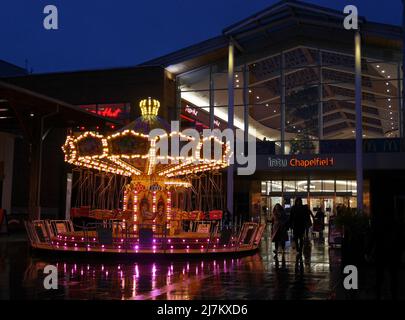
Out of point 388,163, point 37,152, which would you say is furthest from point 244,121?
point 37,152

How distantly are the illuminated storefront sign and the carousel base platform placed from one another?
1278 cm

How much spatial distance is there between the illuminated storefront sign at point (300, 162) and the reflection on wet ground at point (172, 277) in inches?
549

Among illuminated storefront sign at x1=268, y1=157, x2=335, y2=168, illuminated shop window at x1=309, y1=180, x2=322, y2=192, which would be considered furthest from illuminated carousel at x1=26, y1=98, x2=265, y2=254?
illuminated shop window at x1=309, y1=180, x2=322, y2=192

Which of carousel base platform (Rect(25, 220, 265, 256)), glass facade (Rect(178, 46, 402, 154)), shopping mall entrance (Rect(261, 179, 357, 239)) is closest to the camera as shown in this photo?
carousel base platform (Rect(25, 220, 265, 256))

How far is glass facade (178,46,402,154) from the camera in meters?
31.7

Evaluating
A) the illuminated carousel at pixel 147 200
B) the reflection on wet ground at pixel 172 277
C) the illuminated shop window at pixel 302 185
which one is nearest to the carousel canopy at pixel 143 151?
the illuminated carousel at pixel 147 200

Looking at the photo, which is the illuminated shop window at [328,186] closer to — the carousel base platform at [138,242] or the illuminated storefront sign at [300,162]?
the illuminated storefront sign at [300,162]

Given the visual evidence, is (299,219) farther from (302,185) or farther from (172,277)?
(302,185)

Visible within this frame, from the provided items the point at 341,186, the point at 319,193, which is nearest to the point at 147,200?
the point at 319,193

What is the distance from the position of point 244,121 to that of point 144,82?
6617 mm

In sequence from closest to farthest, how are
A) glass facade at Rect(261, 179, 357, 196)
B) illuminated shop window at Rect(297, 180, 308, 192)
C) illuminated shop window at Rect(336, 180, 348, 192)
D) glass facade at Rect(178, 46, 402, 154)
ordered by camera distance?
1. glass facade at Rect(178, 46, 402, 154)
2. glass facade at Rect(261, 179, 357, 196)
3. illuminated shop window at Rect(336, 180, 348, 192)
4. illuminated shop window at Rect(297, 180, 308, 192)

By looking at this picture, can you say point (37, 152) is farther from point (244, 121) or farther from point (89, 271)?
point (244, 121)

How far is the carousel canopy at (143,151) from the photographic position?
18328 mm

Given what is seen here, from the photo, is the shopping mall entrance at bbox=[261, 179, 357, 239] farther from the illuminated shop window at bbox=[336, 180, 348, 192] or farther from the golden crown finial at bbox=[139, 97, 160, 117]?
the golden crown finial at bbox=[139, 97, 160, 117]
